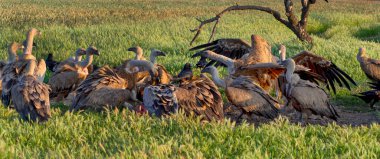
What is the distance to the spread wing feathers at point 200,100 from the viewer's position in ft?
24.4

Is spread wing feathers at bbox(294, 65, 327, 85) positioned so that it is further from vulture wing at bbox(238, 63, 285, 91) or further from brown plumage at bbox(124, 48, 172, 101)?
brown plumage at bbox(124, 48, 172, 101)

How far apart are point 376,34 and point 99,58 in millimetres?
15630

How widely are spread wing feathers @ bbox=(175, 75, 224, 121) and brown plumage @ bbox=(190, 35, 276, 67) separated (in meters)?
1.86

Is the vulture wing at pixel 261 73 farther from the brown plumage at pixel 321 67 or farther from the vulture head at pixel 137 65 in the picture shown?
the vulture head at pixel 137 65

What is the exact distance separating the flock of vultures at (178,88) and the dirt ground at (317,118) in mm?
119

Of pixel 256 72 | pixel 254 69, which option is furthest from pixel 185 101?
pixel 256 72

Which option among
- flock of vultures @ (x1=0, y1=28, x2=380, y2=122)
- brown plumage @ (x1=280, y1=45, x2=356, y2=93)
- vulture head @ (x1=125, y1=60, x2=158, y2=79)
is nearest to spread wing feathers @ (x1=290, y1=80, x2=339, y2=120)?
flock of vultures @ (x1=0, y1=28, x2=380, y2=122)

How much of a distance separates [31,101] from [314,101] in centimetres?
411

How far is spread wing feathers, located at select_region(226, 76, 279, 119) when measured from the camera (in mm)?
8047

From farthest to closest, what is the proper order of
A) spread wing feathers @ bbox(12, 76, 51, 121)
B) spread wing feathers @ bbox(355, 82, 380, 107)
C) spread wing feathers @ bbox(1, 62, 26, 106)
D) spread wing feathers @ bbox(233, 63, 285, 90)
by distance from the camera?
spread wing feathers @ bbox(355, 82, 380, 107), spread wing feathers @ bbox(233, 63, 285, 90), spread wing feathers @ bbox(1, 62, 26, 106), spread wing feathers @ bbox(12, 76, 51, 121)

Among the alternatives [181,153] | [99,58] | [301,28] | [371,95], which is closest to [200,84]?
[181,153]

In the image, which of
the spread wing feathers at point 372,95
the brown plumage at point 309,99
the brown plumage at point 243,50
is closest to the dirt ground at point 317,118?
the spread wing feathers at point 372,95

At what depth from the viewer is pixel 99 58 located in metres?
14.3

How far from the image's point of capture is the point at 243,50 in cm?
1159
